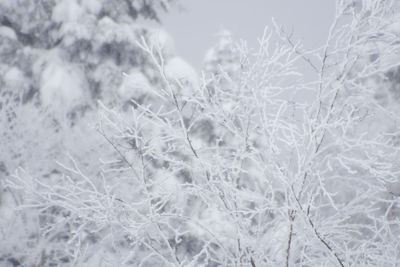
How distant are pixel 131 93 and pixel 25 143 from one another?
7.83 ft

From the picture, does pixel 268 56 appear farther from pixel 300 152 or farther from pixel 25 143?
pixel 25 143

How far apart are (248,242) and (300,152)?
69cm

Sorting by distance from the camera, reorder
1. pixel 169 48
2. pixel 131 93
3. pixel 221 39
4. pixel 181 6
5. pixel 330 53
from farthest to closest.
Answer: pixel 221 39 → pixel 181 6 → pixel 169 48 → pixel 131 93 → pixel 330 53

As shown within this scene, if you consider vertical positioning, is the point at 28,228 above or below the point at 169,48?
below


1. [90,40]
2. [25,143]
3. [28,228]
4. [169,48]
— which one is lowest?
[28,228]

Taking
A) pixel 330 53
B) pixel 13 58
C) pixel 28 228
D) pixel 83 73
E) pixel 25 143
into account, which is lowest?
pixel 28 228

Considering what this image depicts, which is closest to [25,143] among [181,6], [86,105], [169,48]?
[86,105]

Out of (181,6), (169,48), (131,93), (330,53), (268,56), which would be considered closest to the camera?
(330,53)

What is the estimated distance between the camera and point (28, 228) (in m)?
7.10

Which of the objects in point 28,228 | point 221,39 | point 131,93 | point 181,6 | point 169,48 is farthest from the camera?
point 221,39

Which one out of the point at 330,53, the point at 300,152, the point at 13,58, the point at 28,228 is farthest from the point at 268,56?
the point at 13,58

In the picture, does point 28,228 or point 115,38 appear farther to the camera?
point 115,38

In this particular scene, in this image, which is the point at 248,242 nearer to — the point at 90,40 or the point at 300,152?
the point at 300,152

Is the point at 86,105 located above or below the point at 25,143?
above
